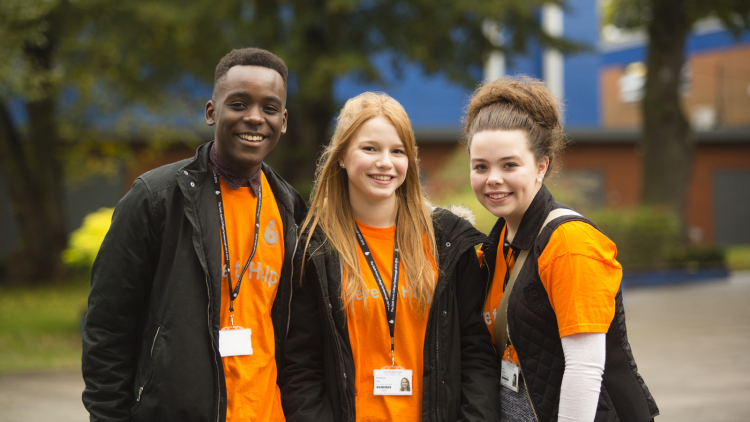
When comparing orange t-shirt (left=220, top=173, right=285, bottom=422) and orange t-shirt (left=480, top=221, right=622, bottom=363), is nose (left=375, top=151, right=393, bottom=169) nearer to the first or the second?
orange t-shirt (left=220, top=173, right=285, bottom=422)

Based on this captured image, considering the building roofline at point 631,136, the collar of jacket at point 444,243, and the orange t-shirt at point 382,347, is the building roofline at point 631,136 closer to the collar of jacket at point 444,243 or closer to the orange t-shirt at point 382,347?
the collar of jacket at point 444,243

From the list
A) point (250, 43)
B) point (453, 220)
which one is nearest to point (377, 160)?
point (453, 220)

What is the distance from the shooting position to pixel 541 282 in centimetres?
233

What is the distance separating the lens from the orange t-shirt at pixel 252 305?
247 centimetres

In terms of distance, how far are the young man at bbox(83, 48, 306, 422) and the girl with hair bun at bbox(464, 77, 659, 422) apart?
91 cm

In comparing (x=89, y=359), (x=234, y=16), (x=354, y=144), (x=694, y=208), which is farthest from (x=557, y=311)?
(x=694, y=208)

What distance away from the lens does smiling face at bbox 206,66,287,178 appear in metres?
2.55

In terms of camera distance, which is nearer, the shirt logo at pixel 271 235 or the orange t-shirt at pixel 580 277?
the orange t-shirt at pixel 580 277

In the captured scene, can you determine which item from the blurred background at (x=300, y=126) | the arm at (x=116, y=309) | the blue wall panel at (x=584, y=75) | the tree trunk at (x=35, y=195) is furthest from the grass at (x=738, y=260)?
the arm at (x=116, y=309)

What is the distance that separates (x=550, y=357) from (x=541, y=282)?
0.28 m

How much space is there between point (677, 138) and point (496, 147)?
52.5 feet

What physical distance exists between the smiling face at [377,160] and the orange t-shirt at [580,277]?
0.77 metres

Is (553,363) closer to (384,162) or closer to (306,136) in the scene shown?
(384,162)

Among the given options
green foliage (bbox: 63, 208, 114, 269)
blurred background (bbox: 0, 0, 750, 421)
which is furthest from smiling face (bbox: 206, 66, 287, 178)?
green foliage (bbox: 63, 208, 114, 269)
